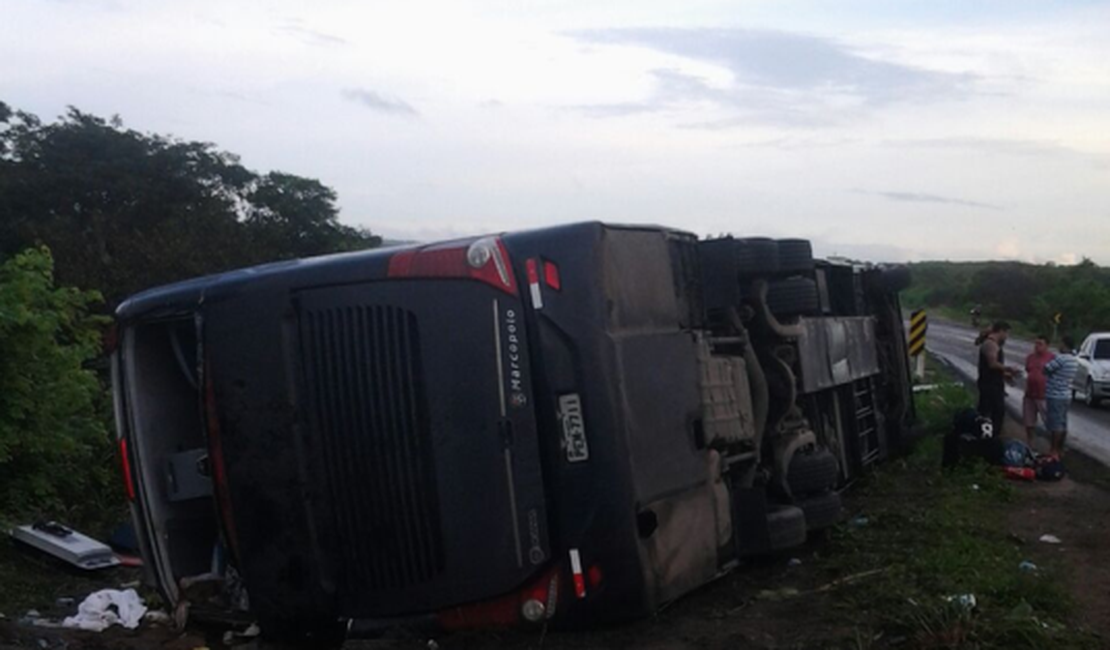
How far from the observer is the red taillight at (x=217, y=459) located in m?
5.96

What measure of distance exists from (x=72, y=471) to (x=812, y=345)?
245 inches

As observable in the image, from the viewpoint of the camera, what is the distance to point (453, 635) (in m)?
5.78

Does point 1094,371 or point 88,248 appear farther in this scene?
point 1094,371

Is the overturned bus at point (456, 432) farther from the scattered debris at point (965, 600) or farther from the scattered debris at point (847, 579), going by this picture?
the scattered debris at point (965, 600)

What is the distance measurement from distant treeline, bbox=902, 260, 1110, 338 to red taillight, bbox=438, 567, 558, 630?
17325mm

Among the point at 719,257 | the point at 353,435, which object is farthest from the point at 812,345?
the point at 353,435

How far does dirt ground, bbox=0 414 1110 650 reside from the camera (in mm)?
5797

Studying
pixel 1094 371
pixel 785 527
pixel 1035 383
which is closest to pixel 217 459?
pixel 785 527

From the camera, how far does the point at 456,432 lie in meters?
5.62

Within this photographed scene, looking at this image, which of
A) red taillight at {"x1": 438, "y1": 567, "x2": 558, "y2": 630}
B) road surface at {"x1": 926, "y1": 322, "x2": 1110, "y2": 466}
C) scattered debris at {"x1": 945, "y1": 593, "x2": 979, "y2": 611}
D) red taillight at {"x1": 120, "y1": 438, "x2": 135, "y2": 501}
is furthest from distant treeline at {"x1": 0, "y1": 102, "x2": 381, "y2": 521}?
road surface at {"x1": 926, "y1": 322, "x2": 1110, "y2": 466}

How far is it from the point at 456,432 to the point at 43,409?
5.85m

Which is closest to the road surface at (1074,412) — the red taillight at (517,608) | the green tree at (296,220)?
the red taillight at (517,608)

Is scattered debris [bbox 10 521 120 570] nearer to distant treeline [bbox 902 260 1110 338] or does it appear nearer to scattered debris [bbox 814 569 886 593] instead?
scattered debris [bbox 814 569 886 593]

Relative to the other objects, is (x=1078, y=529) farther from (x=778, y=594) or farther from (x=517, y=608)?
(x=517, y=608)
